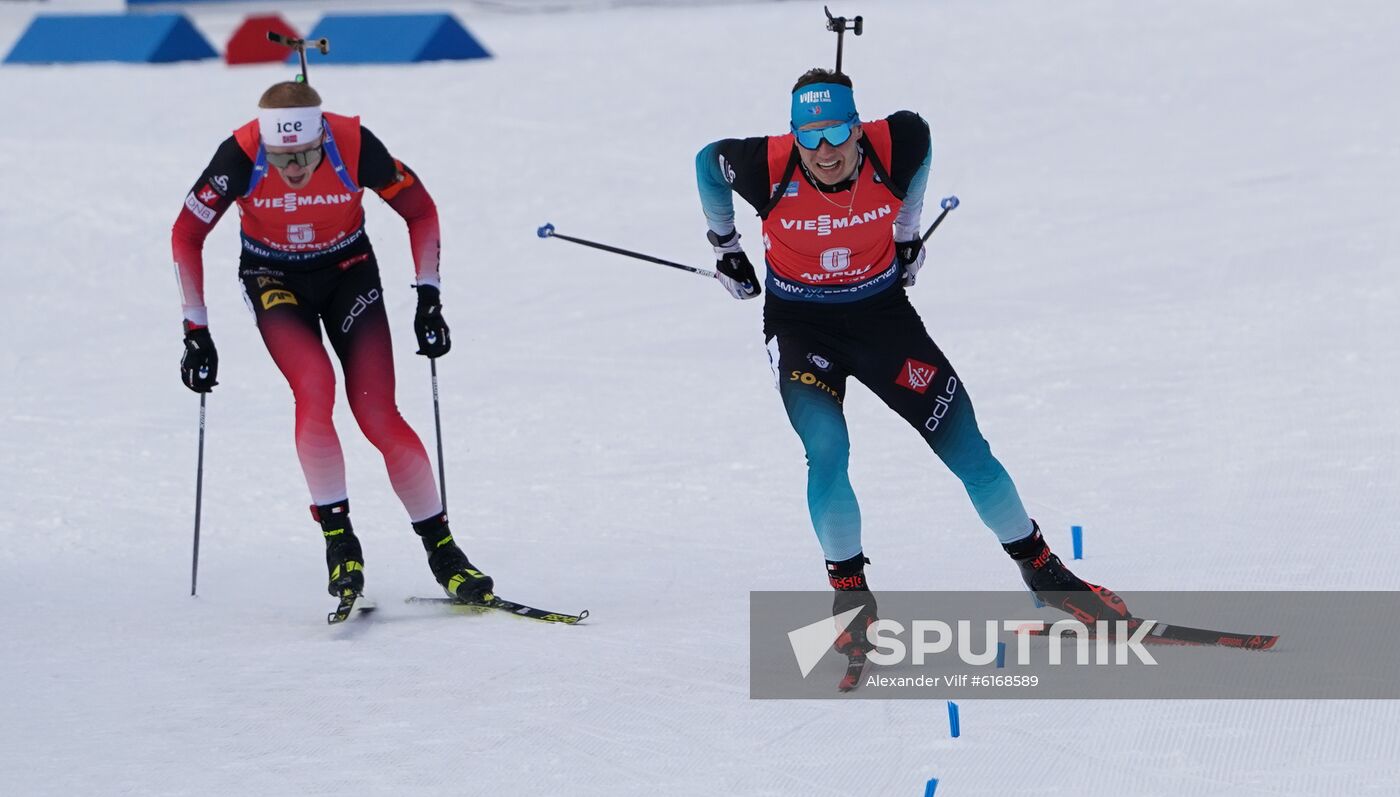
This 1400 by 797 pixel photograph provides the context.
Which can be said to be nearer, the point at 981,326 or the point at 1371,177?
the point at 981,326

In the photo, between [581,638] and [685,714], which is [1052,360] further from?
[685,714]

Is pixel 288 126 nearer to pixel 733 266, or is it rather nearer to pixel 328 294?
pixel 328 294

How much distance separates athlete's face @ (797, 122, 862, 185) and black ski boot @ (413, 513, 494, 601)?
1.87m

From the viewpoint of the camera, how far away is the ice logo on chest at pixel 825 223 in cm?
468

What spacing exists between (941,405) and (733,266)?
2.53 ft

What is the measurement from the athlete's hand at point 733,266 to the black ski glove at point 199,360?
1.79 metres

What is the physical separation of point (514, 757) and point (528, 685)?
629 mm

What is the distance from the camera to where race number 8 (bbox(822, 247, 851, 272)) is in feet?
15.5

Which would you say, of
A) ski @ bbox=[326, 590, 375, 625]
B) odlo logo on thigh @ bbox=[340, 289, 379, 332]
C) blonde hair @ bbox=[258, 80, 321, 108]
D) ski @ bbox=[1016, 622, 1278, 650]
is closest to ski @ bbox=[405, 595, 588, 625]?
ski @ bbox=[326, 590, 375, 625]

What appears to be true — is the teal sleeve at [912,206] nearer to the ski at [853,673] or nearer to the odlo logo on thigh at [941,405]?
the odlo logo on thigh at [941,405]

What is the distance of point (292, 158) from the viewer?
5.48m

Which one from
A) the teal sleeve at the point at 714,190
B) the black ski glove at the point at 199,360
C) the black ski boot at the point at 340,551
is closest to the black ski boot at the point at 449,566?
the black ski boot at the point at 340,551

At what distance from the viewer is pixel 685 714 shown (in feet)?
14.2

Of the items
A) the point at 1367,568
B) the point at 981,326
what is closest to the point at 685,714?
the point at 1367,568
